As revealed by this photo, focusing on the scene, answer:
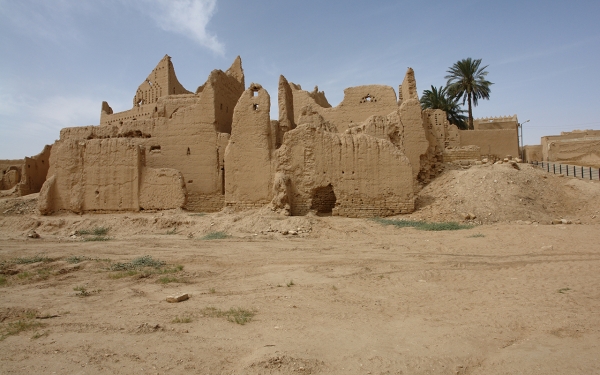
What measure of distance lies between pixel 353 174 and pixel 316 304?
8.35m

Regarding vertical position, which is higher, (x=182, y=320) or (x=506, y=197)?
(x=506, y=197)

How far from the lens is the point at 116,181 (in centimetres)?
1491

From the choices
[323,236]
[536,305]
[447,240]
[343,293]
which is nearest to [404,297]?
[343,293]

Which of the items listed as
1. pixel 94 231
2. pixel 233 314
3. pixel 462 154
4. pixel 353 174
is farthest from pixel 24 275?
pixel 462 154

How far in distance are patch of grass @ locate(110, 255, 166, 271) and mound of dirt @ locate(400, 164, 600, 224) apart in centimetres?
812

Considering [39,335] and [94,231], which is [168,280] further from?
[94,231]

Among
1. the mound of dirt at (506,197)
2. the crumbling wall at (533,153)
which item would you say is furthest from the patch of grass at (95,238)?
the crumbling wall at (533,153)

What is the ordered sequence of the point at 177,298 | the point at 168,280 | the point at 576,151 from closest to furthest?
1. the point at 177,298
2. the point at 168,280
3. the point at 576,151

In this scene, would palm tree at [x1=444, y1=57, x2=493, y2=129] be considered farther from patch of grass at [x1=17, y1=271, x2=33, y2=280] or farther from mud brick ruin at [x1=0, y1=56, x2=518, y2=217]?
patch of grass at [x1=17, y1=271, x2=33, y2=280]

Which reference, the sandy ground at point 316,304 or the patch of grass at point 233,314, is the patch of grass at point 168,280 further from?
the patch of grass at point 233,314

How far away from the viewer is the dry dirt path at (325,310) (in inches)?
128

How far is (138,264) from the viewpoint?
24.0 ft

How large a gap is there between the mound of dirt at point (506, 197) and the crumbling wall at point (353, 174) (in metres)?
1.03

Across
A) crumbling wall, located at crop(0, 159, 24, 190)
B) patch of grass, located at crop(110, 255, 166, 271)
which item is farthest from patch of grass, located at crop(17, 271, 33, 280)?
crumbling wall, located at crop(0, 159, 24, 190)
